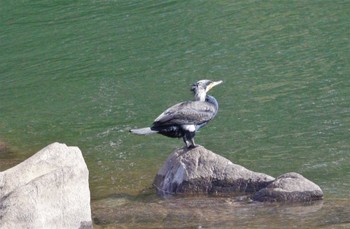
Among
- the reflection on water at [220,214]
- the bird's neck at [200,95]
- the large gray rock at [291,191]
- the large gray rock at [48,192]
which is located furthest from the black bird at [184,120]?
the large gray rock at [48,192]

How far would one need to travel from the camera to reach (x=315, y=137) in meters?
14.7

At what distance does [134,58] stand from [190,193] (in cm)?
977

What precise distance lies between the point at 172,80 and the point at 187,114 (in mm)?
6699

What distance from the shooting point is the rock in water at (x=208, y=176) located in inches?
484

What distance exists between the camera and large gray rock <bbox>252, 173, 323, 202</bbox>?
1169 centimetres

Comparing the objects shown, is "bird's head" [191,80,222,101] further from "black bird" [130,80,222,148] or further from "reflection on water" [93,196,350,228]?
"reflection on water" [93,196,350,228]

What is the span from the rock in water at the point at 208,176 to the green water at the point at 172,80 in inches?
31.0

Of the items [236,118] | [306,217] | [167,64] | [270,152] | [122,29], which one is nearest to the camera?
[306,217]

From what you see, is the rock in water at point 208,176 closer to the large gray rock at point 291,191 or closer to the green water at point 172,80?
the large gray rock at point 291,191

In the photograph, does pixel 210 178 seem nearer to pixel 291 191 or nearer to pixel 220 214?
pixel 220 214

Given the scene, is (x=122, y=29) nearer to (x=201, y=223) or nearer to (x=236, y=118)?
(x=236, y=118)

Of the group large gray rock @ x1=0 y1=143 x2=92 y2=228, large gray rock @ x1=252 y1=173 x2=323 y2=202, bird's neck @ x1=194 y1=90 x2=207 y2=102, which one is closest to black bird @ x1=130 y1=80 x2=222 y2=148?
bird's neck @ x1=194 y1=90 x2=207 y2=102

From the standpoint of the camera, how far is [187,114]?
12750 mm

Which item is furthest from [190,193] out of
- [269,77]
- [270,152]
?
[269,77]
